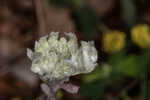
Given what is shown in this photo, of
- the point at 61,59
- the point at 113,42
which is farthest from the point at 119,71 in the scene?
the point at 61,59

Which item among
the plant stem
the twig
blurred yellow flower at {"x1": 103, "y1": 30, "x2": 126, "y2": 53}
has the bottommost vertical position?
the plant stem

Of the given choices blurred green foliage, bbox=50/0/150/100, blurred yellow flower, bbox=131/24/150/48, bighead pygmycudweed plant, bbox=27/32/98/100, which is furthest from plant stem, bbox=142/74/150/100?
bighead pygmycudweed plant, bbox=27/32/98/100

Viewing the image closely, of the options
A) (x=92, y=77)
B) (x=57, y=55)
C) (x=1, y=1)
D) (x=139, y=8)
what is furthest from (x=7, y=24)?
(x=57, y=55)

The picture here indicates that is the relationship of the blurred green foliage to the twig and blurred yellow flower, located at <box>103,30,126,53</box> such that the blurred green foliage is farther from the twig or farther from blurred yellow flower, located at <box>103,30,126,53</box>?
the twig

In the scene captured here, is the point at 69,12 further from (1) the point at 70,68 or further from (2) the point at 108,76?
(1) the point at 70,68

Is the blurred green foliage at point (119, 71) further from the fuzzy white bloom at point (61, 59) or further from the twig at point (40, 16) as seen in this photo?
the fuzzy white bloom at point (61, 59)

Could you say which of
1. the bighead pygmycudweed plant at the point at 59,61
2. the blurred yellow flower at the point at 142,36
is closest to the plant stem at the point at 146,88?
Result: the blurred yellow flower at the point at 142,36

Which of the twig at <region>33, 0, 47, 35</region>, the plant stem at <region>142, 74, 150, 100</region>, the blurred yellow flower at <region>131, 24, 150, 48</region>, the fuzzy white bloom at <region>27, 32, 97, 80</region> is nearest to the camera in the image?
the fuzzy white bloom at <region>27, 32, 97, 80</region>
